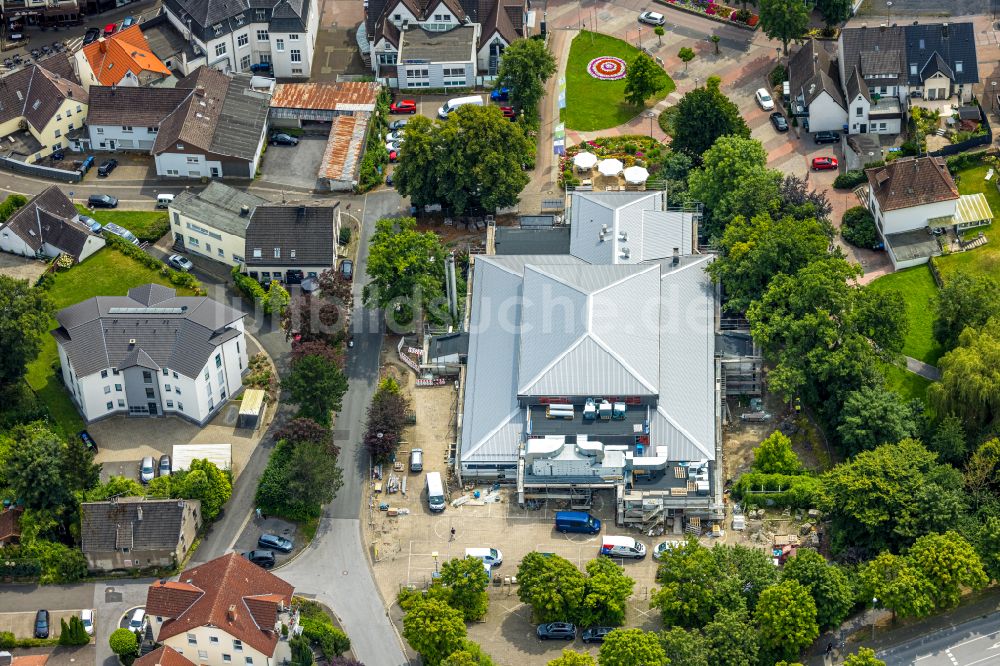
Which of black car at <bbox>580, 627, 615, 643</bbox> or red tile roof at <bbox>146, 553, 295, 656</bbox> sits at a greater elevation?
red tile roof at <bbox>146, 553, 295, 656</bbox>

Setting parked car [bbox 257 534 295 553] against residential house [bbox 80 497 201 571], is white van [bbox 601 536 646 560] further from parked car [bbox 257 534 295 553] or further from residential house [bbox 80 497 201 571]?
residential house [bbox 80 497 201 571]

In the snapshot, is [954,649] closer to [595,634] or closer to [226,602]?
[595,634]

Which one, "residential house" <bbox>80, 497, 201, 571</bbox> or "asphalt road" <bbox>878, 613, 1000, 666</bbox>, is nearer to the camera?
"asphalt road" <bbox>878, 613, 1000, 666</bbox>

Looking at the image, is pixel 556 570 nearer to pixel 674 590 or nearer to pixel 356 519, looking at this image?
pixel 674 590

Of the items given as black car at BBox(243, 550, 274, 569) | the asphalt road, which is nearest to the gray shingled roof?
black car at BBox(243, 550, 274, 569)

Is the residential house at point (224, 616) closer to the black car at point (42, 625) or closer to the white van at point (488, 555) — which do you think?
the black car at point (42, 625)

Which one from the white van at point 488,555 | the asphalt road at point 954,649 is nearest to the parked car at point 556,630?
the white van at point 488,555

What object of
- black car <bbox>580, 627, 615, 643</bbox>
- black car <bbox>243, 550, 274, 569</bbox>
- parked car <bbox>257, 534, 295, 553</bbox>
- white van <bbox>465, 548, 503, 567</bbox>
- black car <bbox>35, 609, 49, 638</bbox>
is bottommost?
black car <bbox>35, 609, 49, 638</bbox>
